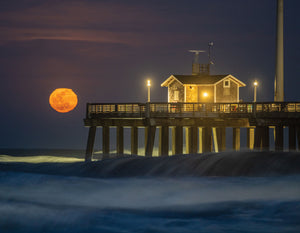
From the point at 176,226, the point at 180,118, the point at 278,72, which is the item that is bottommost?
the point at 176,226

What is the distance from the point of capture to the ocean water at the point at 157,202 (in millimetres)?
16094

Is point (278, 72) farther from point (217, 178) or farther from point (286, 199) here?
point (286, 199)

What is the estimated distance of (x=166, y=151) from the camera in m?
33.4

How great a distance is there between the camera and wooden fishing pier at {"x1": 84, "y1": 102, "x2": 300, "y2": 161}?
99.3 feet

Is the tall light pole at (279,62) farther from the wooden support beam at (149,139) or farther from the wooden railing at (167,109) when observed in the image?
the wooden support beam at (149,139)

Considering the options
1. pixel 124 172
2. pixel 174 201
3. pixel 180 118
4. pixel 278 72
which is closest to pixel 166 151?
A: pixel 180 118

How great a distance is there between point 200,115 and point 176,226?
1672 centimetres

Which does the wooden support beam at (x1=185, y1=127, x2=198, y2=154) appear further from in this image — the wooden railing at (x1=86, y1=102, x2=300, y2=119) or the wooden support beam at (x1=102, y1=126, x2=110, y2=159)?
the wooden support beam at (x1=102, y1=126, x2=110, y2=159)

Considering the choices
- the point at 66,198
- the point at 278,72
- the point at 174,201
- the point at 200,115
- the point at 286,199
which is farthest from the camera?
the point at 278,72

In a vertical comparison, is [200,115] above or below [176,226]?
above

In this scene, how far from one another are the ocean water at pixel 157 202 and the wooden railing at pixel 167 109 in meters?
6.69

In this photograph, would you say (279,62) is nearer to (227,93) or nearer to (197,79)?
(227,93)

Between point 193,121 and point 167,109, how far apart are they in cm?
191

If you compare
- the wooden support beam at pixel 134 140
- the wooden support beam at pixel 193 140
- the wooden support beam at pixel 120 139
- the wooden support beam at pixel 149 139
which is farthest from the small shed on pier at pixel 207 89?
the wooden support beam at pixel 149 139
